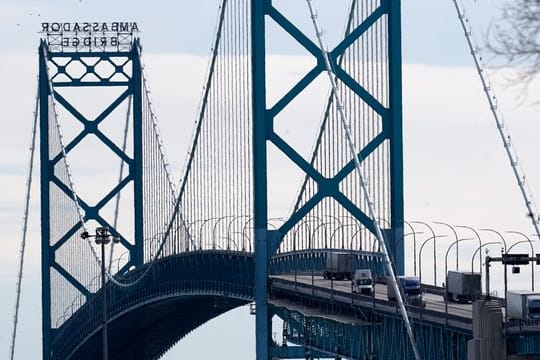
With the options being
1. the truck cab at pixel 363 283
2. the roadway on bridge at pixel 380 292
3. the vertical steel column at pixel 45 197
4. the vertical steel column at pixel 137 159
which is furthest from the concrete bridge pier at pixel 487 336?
the vertical steel column at pixel 45 197

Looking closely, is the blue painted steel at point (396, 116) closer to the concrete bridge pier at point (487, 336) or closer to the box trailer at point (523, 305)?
the box trailer at point (523, 305)

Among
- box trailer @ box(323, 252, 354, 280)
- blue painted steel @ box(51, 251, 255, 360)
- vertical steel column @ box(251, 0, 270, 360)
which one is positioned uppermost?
vertical steel column @ box(251, 0, 270, 360)

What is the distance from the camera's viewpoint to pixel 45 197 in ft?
319

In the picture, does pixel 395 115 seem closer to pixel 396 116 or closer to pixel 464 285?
pixel 396 116

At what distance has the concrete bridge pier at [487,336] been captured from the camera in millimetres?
39906

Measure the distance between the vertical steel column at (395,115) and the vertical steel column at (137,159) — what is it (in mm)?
33857

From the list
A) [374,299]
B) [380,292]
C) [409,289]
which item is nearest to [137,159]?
[380,292]

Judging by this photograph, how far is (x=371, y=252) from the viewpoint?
201ft

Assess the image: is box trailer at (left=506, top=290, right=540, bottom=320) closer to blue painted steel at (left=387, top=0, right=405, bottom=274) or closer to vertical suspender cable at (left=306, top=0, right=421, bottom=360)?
vertical suspender cable at (left=306, top=0, right=421, bottom=360)

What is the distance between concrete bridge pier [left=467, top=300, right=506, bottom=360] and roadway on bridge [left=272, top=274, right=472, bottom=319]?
3.69m

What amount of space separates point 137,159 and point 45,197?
4.24 metres

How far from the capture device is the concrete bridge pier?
39906mm

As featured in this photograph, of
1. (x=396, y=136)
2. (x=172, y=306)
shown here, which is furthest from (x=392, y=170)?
(x=172, y=306)

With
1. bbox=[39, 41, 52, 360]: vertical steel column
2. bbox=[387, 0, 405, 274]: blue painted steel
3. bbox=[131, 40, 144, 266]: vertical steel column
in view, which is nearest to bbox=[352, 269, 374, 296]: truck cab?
bbox=[387, 0, 405, 274]: blue painted steel
